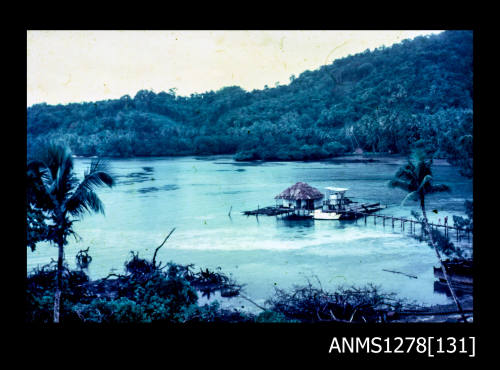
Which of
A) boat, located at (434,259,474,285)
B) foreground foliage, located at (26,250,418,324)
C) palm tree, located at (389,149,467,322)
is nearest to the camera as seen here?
foreground foliage, located at (26,250,418,324)

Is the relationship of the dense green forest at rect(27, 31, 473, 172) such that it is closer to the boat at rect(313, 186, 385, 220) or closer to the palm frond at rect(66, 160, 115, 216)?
the boat at rect(313, 186, 385, 220)

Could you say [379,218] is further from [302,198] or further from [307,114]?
[307,114]

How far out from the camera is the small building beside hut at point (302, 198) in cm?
1087

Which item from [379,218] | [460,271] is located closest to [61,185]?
[460,271]

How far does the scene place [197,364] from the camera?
3.61 meters

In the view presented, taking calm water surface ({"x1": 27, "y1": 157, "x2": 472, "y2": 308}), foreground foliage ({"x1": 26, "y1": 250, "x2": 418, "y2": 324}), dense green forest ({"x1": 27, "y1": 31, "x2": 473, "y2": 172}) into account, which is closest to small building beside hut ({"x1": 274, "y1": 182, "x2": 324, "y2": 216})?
calm water surface ({"x1": 27, "y1": 157, "x2": 472, "y2": 308})

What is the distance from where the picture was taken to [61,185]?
498cm

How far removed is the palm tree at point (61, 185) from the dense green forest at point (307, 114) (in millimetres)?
2921

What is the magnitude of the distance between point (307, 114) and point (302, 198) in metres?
2.08

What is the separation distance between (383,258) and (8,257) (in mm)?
6266

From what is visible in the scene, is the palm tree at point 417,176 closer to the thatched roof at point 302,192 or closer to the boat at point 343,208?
the boat at point 343,208

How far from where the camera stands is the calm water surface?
25.3 ft

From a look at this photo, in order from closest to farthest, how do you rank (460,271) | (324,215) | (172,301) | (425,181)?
(172,301), (425,181), (460,271), (324,215)

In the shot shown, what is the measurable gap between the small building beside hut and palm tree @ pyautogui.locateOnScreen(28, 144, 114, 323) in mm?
6302
